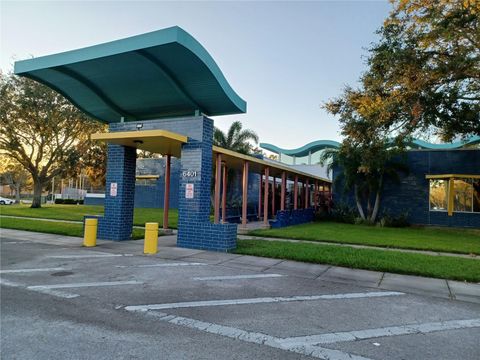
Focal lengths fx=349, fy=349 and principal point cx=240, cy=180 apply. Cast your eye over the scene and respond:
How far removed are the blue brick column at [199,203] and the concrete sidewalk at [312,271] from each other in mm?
406

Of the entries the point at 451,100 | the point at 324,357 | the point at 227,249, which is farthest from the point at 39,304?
the point at 451,100

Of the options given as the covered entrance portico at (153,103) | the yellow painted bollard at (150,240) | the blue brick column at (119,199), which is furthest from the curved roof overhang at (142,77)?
the yellow painted bollard at (150,240)

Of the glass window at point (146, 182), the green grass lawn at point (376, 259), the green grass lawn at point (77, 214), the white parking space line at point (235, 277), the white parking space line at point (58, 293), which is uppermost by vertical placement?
the glass window at point (146, 182)

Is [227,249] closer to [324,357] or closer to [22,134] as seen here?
[324,357]

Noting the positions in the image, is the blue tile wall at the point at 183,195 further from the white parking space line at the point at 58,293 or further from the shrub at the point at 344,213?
the shrub at the point at 344,213

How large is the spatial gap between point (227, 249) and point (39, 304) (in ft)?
18.0

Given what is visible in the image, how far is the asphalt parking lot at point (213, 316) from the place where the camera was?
3775mm

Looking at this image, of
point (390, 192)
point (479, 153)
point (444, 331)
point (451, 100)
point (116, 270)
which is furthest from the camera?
point (390, 192)

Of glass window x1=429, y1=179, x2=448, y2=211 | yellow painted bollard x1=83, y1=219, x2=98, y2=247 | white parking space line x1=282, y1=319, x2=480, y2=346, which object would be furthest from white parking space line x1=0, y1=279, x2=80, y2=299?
glass window x1=429, y1=179, x2=448, y2=211

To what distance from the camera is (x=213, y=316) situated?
4.80m

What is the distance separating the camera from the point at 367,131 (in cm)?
1620

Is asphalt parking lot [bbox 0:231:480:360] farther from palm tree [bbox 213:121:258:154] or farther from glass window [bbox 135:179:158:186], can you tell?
glass window [bbox 135:179:158:186]

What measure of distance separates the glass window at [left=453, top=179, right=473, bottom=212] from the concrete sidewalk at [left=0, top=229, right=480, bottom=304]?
1561 cm

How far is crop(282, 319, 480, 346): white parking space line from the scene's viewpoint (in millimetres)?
4055
